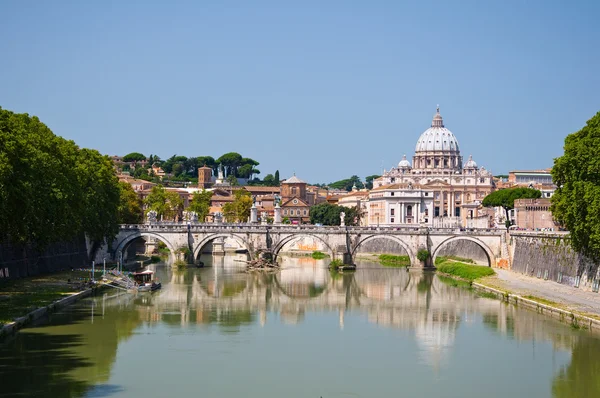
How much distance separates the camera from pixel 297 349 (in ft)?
119

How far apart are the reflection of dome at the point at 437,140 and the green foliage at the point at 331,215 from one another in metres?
30.8

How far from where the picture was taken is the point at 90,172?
60.1 m

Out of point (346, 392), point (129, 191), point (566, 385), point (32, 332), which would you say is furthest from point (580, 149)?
point (129, 191)

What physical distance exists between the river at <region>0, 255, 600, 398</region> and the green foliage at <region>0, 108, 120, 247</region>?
4074mm

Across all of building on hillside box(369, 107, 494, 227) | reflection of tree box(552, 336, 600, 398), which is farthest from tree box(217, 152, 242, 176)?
reflection of tree box(552, 336, 600, 398)

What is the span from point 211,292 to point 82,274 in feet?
24.2

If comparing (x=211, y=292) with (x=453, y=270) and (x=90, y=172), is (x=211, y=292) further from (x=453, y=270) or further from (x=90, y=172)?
(x=453, y=270)

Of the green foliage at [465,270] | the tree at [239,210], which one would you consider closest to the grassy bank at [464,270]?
the green foliage at [465,270]

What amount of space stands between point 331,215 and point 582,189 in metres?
75.9

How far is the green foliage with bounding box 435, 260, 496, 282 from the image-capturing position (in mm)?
61438

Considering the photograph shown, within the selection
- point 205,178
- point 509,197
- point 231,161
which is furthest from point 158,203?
point 231,161

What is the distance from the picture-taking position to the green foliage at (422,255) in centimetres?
7069

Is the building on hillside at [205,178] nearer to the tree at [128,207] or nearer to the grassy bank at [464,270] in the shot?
the tree at [128,207]

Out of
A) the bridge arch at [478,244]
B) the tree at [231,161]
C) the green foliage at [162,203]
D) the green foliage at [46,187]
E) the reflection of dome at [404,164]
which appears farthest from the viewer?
the tree at [231,161]
